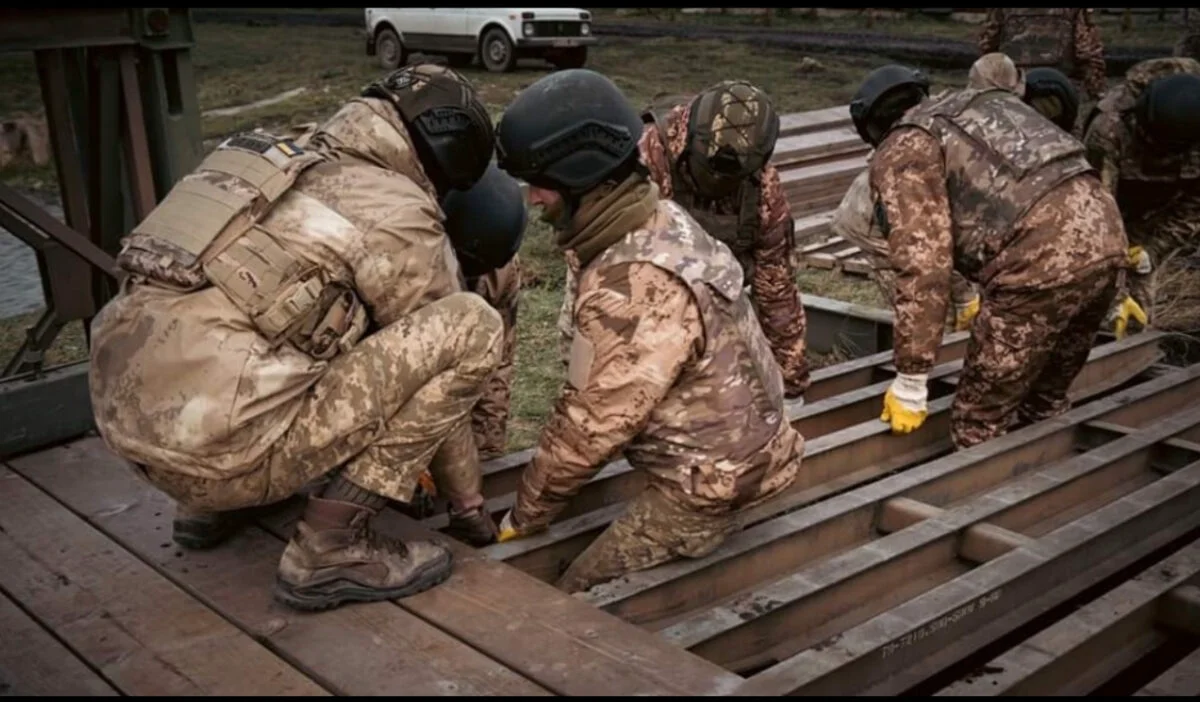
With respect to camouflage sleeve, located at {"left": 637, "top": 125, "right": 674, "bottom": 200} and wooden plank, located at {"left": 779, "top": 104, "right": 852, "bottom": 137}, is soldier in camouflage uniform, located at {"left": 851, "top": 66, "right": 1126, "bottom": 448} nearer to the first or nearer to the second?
camouflage sleeve, located at {"left": 637, "top": 125, "right": 674, "bottom": 200}

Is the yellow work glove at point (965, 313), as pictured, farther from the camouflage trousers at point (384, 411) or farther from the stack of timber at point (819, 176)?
the camouflage trousers at point (384, 411)

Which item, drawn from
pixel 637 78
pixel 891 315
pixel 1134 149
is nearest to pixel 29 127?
pixel 637 78

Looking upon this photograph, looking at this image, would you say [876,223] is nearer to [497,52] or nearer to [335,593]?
[335,593]

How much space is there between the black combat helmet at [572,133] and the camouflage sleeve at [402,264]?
29 centimetres

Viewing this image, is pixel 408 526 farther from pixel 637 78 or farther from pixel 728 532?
pixel 637 78

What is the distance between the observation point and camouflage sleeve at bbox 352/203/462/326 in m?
2.90

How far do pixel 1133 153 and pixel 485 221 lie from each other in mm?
3845

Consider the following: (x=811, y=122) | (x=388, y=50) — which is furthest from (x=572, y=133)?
(x=388, y=50)

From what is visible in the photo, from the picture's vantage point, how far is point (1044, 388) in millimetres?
4695

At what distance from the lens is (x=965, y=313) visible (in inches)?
239

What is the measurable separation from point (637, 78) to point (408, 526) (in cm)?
1366

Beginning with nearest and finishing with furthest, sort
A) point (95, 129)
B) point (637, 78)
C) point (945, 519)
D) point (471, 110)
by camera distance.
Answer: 1. point (471, 110)
2. point (945, 519)
3. point (95, 129)
4. point (637, 78)

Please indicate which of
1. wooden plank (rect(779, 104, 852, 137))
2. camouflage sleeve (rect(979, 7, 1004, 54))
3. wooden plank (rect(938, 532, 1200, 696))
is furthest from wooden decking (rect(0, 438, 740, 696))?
camouflage sleeve (rect(979, 7, 1004, 54))

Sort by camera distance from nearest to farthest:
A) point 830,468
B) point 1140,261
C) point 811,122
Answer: point 830,468, point 1140,261, point 811,122
